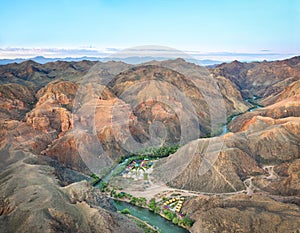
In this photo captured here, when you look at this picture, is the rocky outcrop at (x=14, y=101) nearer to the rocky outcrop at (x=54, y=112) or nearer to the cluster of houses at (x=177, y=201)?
the rocky outcrop at (x=54, y=112)

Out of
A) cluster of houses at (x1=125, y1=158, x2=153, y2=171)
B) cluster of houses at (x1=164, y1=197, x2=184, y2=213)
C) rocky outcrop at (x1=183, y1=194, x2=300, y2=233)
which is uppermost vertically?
rocky outcrop at (x1=183, y1=194, x2=300, y2=233)

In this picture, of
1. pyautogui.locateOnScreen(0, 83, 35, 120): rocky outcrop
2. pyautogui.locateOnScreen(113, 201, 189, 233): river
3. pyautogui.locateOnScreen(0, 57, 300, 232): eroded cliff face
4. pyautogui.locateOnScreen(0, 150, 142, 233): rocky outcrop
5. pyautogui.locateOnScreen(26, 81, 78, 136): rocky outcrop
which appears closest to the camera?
pyautogui.locateOnScreen(0, 150, 142, 233): rocky outcrop

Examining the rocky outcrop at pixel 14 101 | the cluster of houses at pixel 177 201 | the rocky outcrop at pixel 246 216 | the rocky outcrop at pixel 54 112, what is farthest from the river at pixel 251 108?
the rocky outcrop at pixel 14 101

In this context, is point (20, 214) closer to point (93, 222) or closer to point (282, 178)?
point (93, 222)

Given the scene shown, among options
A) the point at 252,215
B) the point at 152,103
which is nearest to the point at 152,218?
the point at 252,215

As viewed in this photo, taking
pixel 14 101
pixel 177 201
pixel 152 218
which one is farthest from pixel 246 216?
pixel 14 101

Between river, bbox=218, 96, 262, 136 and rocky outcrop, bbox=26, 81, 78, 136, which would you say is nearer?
rocky outcrop, bbox=26, 81, 78, 136

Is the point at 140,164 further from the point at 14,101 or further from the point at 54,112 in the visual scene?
the point at 14,101

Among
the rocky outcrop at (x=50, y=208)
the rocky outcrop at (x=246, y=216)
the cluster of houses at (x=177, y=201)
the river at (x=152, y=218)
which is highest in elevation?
the rocky outcrop at (x=50, y=208)

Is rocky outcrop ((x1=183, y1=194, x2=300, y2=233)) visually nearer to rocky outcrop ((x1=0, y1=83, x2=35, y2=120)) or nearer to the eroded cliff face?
the eroded cliff face

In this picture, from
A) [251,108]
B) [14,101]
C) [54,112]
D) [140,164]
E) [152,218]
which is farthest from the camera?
[251,108]

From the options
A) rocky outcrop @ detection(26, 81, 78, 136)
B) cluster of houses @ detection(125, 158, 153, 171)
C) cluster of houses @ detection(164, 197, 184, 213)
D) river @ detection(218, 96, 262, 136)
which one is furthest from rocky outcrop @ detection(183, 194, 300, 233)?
river @ detection(218, 96, 262, 136)
